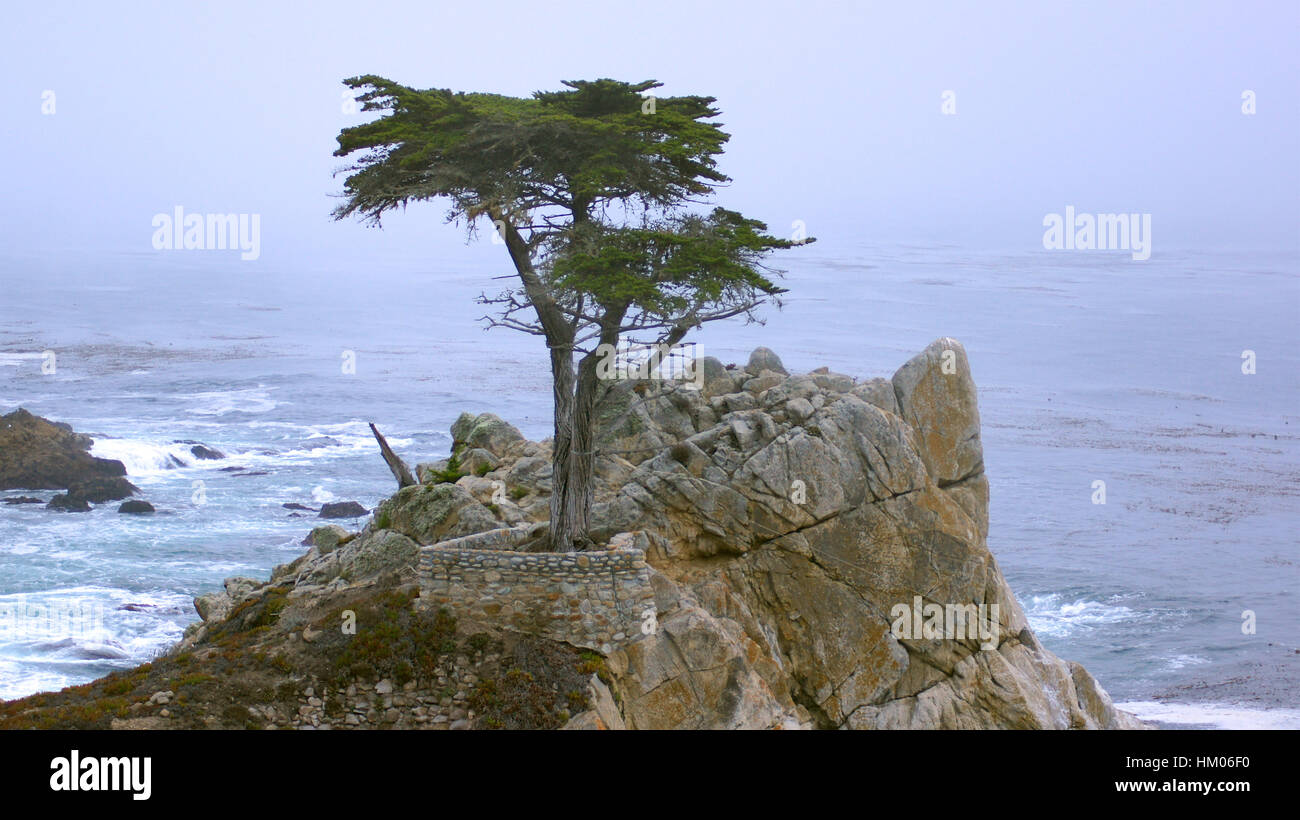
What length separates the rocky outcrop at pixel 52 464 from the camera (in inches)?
1982

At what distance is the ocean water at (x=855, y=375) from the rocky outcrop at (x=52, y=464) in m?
1.36

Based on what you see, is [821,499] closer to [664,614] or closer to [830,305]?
[664,614]

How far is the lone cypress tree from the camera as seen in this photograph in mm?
18281

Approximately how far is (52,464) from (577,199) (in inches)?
1691

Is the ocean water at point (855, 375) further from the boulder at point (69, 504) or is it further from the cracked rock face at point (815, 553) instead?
the cracked rock face at point (815, 553)

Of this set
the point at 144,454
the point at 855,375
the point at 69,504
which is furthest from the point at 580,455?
the point at 855,375

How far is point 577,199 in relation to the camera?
63.8ft

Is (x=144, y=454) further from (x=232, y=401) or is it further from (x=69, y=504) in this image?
(x=232, y=401)

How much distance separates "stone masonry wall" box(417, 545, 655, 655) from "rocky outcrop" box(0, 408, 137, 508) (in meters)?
38.4

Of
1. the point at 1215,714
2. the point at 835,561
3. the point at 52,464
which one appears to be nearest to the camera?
the point at 835,561

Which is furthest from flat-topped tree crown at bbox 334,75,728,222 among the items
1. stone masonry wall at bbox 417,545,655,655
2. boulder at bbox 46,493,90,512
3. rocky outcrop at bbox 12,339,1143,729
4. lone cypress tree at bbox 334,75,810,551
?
boulder at bbox 46,493,90,512

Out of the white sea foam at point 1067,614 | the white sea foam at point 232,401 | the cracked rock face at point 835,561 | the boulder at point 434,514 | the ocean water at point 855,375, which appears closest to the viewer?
the boulder at point 434,514

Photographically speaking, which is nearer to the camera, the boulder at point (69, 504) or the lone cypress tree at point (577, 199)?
the lone cypress tree at point (577, 199)

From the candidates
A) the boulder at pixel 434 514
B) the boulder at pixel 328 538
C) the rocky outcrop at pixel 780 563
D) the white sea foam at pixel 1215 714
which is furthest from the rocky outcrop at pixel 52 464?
the white sea foam at pixel 1215 714
